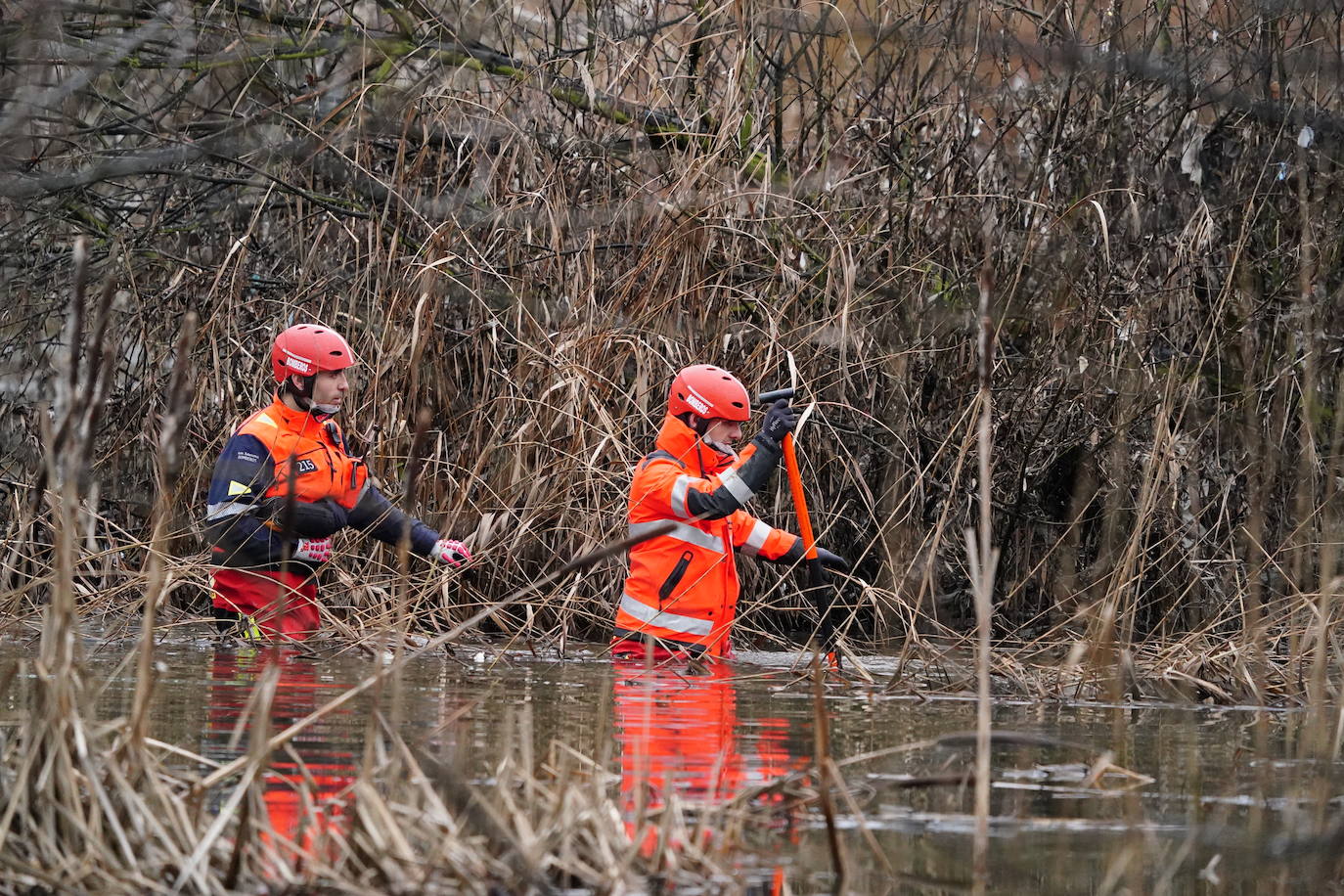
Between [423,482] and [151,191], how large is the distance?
103 inches

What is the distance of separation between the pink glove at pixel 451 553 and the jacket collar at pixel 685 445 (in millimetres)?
970

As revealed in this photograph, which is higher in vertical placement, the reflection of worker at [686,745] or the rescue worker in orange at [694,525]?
the rescue worker in orange at [694,525]

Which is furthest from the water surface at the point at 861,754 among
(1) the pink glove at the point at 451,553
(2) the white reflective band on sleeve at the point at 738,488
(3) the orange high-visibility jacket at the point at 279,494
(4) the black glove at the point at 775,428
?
(4) the black glove at the point at 775,428

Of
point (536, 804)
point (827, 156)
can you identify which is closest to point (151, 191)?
point (827, 156)

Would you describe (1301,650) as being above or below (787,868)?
above

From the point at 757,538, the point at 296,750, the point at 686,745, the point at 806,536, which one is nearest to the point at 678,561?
the point at 757,538

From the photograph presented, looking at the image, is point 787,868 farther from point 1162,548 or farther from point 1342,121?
point 1162,548

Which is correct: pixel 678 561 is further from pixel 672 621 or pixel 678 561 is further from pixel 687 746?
pixel 687 746

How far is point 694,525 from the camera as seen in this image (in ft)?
25.7

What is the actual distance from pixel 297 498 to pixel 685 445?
1751 millimetres

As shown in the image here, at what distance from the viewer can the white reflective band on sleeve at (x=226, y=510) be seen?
25.8 feet

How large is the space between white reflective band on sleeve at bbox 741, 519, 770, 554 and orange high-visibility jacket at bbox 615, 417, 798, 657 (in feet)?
0.24

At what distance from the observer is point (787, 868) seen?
10.2 feet

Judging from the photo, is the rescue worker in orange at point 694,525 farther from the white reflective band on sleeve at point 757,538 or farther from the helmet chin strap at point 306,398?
the helmet chin strap at point 306,398
